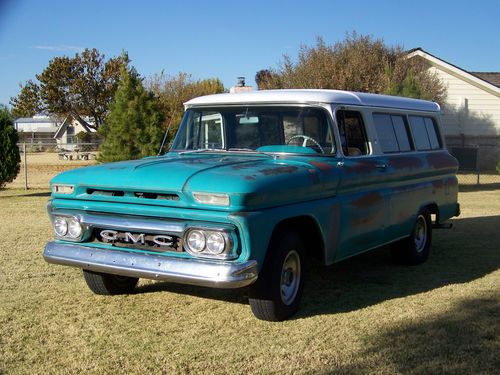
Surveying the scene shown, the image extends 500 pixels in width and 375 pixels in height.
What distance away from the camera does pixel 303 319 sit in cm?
513

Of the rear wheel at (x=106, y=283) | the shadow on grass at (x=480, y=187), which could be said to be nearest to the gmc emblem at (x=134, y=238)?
the rear wheel at (x=106, y=283)

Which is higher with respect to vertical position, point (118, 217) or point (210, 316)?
point (118, 217)

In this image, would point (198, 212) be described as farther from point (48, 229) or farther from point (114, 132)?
point (114, 132)

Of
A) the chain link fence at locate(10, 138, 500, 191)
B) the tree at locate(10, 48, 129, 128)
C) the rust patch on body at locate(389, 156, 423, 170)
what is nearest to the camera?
the rust patch on body at locate(389, 156, 423, 170)

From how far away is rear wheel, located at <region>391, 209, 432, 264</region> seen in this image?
24.1ft

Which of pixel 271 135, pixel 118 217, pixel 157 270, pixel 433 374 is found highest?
pixel 271 135

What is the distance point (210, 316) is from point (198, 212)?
1224 millimetres

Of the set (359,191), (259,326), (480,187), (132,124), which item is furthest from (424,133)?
(480,187)

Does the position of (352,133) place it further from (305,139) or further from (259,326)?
(259,326)

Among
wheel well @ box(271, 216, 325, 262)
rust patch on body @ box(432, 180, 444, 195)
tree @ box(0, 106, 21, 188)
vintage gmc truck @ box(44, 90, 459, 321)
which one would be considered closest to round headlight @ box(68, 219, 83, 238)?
vintage gmc truck @ box(44, 90, 459, 321)

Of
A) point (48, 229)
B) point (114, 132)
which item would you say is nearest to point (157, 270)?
point (48, 229)

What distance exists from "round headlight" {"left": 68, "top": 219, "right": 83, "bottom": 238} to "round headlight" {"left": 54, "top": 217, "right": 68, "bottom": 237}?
53 millimetres

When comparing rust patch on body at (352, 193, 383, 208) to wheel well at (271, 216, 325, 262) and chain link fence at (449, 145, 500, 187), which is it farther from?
chain link fence at (449, 145, 500, 187)

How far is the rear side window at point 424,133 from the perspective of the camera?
7582mm
